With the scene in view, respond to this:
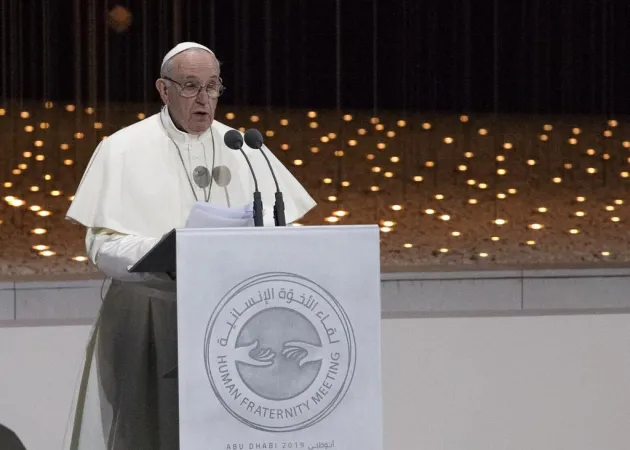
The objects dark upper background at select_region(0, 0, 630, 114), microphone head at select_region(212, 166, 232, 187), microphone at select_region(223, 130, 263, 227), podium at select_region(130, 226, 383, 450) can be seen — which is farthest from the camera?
dark upper background at select_region(0, 0, 630, 114)

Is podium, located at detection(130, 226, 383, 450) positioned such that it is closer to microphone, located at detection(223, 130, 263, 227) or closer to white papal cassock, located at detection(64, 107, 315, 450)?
microphone, located at detection(223, 130, 263, 227)

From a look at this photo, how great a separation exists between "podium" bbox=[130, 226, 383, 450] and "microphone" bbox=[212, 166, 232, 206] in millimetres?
644

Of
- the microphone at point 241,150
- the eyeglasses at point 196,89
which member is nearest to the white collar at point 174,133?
the eyeglasses at point 196,89

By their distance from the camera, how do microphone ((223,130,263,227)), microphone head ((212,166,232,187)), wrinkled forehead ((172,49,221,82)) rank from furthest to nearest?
microphone head ((212,166,232,187)), wrinkled forehead ((172,49,221,82)), microphone ((223,130,263,227))

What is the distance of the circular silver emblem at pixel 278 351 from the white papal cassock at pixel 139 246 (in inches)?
15.3

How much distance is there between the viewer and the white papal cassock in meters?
2.72

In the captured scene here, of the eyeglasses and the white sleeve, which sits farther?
the eyeglasses

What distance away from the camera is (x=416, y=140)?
634 cm

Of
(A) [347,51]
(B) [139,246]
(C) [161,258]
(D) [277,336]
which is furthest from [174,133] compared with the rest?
(A) [347,51]

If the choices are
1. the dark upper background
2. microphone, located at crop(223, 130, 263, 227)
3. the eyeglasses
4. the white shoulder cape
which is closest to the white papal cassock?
the white shoulder cape

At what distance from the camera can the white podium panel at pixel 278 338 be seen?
2.27 meters

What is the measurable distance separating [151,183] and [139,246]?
13.2 inches

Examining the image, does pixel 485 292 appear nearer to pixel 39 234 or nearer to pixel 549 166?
pixel 549 166

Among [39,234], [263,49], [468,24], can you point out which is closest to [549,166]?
[468,24]
